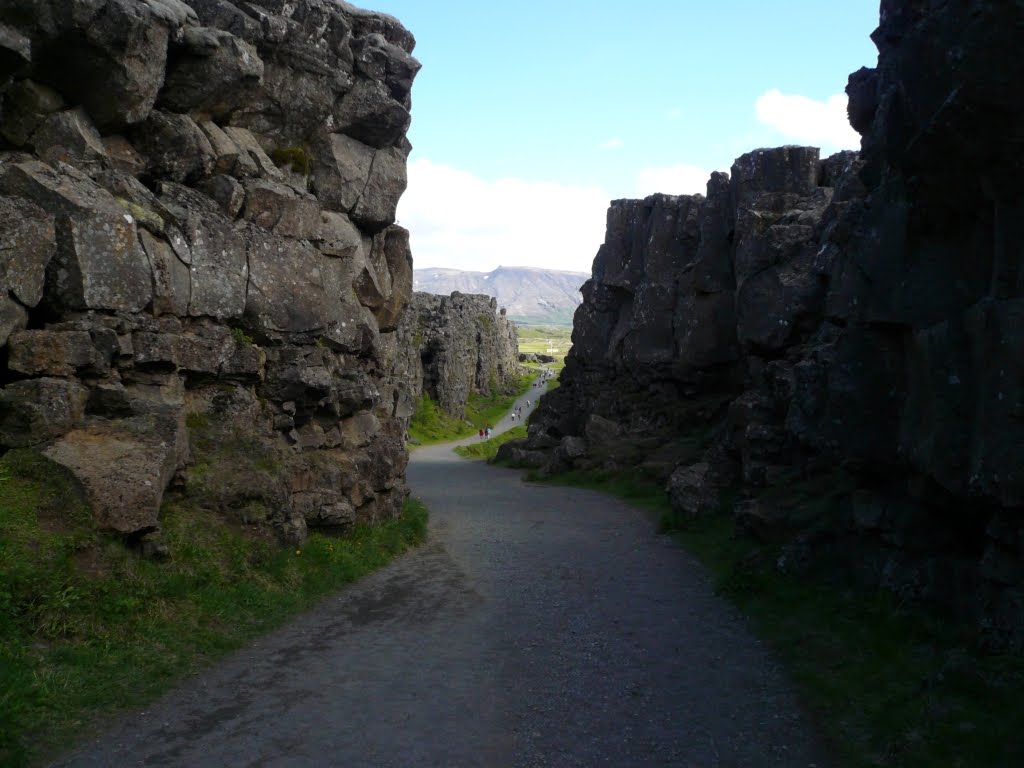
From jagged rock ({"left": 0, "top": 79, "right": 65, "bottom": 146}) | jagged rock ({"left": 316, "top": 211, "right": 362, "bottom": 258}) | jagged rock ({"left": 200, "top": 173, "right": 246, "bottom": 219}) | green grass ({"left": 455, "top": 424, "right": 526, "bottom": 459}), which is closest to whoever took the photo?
jagged rock ({"left": 0, "top": 79, "right": 65, "bottom": 146})

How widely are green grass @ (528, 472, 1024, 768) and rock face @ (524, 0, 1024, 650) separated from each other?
Result: 19.7 inches

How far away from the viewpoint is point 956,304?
11.2m

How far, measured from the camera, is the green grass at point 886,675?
7.82 meters

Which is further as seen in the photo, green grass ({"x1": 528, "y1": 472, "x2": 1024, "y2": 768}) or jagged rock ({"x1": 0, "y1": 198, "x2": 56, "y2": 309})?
jagged rock ({"x1": 0, "y1": 198, "x2": 56, "y2": 309})

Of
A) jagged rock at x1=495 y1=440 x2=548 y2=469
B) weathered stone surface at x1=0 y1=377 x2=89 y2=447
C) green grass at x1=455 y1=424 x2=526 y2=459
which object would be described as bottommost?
green grass at x1=455 y1=424 x2=526 y2=459

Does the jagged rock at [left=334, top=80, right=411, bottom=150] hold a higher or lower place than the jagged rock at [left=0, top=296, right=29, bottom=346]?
higher

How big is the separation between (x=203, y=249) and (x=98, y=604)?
7.97 metres

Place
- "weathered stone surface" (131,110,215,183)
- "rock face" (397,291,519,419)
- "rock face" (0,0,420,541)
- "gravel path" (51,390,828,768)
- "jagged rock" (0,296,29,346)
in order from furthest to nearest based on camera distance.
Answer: "rock face" (397,291,519,419)
"weathered stone surface" (131,110,215,183)
"rock face" (0,0,420,541)
"jagged rock" (0,296,29,346)
"gravel path" (51,390,828,768)

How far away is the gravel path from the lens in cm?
882

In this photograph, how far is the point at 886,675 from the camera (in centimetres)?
975

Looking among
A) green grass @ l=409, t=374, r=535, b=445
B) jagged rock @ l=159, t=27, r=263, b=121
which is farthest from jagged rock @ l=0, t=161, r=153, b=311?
green grass @ l=409, t=374, r=535, b=445

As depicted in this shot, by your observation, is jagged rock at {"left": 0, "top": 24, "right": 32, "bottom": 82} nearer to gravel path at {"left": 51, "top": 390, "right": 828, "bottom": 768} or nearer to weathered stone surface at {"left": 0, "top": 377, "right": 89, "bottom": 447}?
weathered stone surface at {"left": 0, "top": 377, "right": 89, "bottom": 447}

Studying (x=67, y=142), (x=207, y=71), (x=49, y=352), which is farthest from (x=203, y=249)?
(x=49, y=352)

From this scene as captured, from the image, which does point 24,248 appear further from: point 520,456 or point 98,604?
point 520,456
